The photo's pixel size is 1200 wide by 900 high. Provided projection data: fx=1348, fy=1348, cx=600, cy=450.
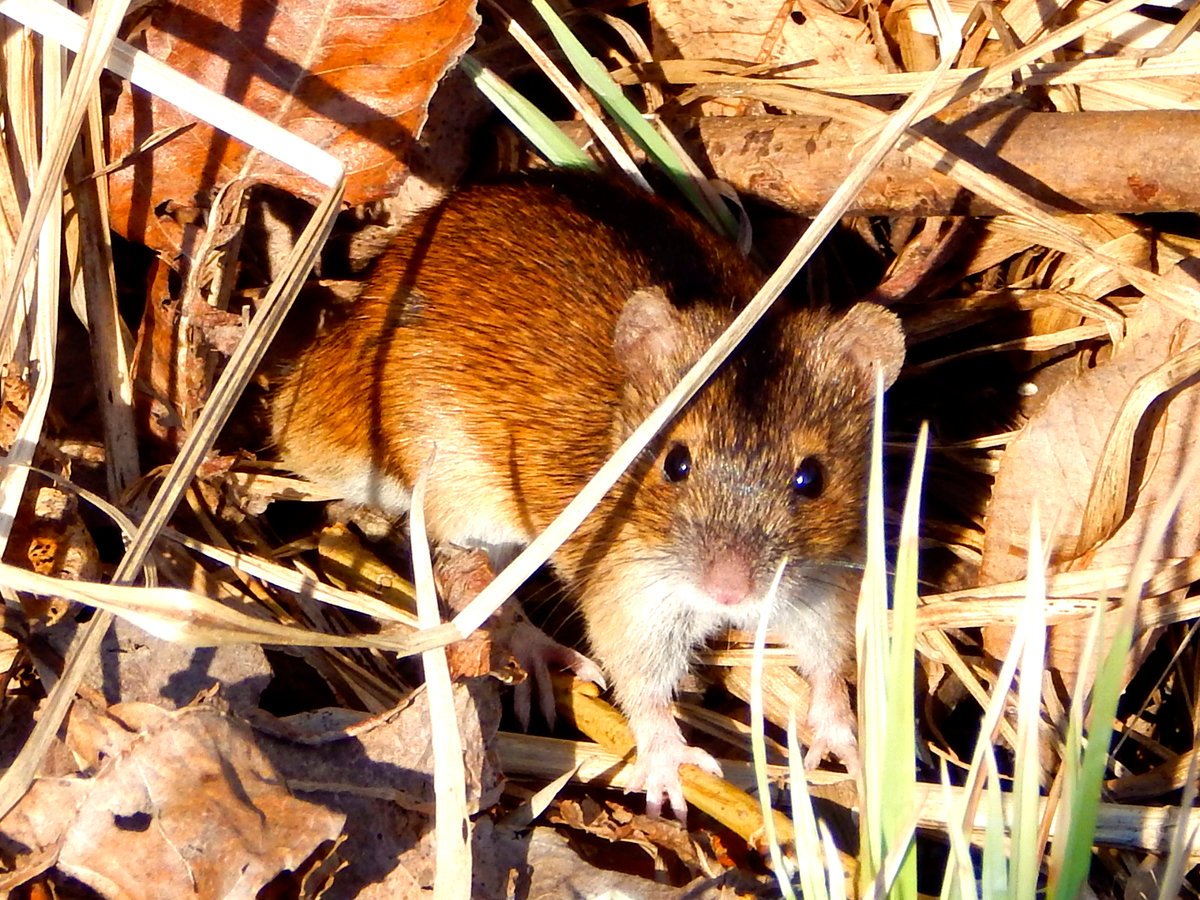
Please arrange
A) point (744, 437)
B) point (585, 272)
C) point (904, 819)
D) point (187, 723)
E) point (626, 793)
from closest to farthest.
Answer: point (904, 819)
point (187, 723)
point (744, 437)
point (626, 793)
point (585, 272)

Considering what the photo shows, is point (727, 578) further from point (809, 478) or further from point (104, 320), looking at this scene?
point (104, 320)

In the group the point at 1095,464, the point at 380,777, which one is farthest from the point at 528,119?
the point at 380,777

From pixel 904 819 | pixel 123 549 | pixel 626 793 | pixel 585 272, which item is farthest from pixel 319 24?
pixel 904 819

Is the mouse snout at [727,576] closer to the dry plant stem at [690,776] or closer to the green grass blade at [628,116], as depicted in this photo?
the dry plant stem at [690,776]

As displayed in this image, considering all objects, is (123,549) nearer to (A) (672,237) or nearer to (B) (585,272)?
(B) (585,272)

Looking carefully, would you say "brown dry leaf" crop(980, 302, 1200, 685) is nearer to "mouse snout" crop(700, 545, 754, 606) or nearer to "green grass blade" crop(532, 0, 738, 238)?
"mouse snout" crop(700, 545, 754, 606)

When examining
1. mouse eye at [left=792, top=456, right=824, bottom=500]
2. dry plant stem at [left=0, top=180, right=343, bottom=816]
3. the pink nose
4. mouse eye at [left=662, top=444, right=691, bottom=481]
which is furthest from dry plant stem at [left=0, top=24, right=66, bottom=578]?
mouse eye at [left=792, top=456, right=824, bottom=500]
